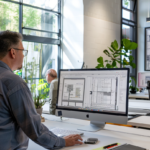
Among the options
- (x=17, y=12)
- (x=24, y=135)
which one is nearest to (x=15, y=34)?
(x=24, y=135)

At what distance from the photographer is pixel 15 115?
112 centimetres

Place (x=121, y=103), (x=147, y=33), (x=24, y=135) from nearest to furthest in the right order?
(x=24, y=135) → (x=121, y=103) → (x=147, y=33)

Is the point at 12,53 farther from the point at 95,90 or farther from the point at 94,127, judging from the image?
the point at 94,127

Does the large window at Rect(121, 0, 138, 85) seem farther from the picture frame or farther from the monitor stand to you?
the monitor stand

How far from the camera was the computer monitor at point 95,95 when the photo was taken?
1.59 metres

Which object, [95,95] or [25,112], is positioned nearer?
[25,112]

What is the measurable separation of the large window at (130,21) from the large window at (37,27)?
2.36 metres

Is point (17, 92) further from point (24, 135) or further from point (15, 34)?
point (15, 34)

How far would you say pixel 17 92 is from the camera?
1110 millimetres

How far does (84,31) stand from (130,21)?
255 cm

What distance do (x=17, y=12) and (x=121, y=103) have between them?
4.04m

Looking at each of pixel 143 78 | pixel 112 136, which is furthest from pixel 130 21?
pixel 112 136

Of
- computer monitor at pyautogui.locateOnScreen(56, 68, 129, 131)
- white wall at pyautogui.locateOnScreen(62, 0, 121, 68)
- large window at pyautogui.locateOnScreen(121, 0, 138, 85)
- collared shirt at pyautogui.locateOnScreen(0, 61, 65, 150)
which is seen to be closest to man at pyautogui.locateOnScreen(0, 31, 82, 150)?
collared shirt at pyautogui.locateOnScreen(0, 61, 65, 150)

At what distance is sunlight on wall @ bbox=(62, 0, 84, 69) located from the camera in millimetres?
5621
